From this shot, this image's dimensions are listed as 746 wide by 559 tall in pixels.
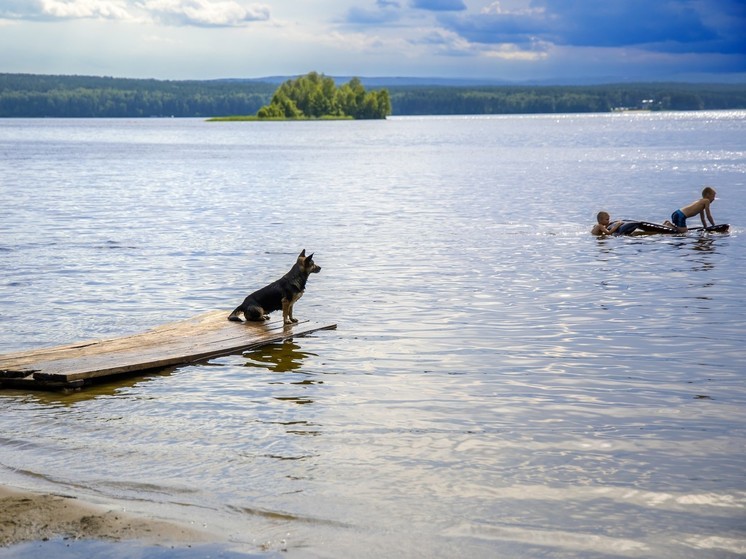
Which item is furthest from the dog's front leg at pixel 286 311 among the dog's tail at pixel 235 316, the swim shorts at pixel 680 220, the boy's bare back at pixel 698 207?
the swim shorts at pixel 680 220

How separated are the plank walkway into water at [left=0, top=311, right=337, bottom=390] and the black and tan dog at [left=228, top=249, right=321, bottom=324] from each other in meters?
0.17

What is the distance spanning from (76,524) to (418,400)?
15.9 ft

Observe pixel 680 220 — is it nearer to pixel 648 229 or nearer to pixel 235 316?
pixel 648 229

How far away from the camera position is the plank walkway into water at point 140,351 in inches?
460

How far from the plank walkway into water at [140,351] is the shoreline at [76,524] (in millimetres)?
3805

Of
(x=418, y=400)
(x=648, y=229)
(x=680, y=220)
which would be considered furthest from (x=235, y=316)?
(x=680, y=220)

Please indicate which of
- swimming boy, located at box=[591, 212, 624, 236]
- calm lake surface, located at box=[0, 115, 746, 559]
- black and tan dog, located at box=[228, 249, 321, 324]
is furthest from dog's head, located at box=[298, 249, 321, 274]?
swimming boy, located at box=[591, 212, 624, 236]

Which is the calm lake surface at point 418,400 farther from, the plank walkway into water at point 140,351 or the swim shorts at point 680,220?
the swim shorts at point 680,220

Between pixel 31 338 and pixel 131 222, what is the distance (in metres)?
20.7

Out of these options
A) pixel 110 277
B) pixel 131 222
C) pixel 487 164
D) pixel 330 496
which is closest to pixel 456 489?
pixel 330 496

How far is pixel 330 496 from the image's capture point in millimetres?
8359

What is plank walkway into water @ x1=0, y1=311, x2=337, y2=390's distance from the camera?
38.4 feet

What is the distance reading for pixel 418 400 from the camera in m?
11.4

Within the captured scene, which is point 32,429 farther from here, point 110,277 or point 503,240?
point 503,240
